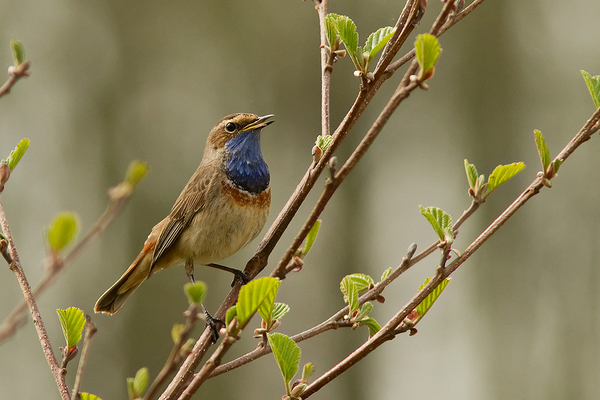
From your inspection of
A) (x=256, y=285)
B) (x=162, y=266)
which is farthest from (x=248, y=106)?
(x=256, y=285)

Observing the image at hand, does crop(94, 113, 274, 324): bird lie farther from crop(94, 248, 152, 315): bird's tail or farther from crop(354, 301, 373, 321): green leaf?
crop(354, 301, 373, 321): green leaf

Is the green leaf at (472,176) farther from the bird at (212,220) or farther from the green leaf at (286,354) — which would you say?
the bird at (212,220)

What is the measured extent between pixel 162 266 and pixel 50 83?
6.85 metres

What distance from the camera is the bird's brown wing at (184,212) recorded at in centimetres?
388

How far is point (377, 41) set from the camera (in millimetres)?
1958

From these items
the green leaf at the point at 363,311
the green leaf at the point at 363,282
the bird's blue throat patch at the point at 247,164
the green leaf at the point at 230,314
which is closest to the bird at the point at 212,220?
the bird's blue throat patch at the point at 247,164

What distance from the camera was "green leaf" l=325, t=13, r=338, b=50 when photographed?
1.88 meters

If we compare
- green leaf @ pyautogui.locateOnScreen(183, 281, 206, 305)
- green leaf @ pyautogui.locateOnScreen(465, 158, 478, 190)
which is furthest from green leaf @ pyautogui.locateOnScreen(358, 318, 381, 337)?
green leaf @ pyautogui.locateOnScreen(183, 281, 206, 305)

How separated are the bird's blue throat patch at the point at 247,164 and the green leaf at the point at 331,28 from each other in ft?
6.25

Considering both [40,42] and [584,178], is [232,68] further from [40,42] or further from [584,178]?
[584,178]

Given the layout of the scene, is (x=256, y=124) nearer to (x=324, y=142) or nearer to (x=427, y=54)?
(x=324, y=142)

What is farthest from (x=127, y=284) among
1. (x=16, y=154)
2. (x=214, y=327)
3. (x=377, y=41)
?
(x=377, y=41)

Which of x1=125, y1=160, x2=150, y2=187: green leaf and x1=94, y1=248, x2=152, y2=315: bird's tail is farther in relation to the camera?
x1=94, y1=248, x2=152, y2=315: bird's tail

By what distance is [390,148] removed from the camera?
9.32m
